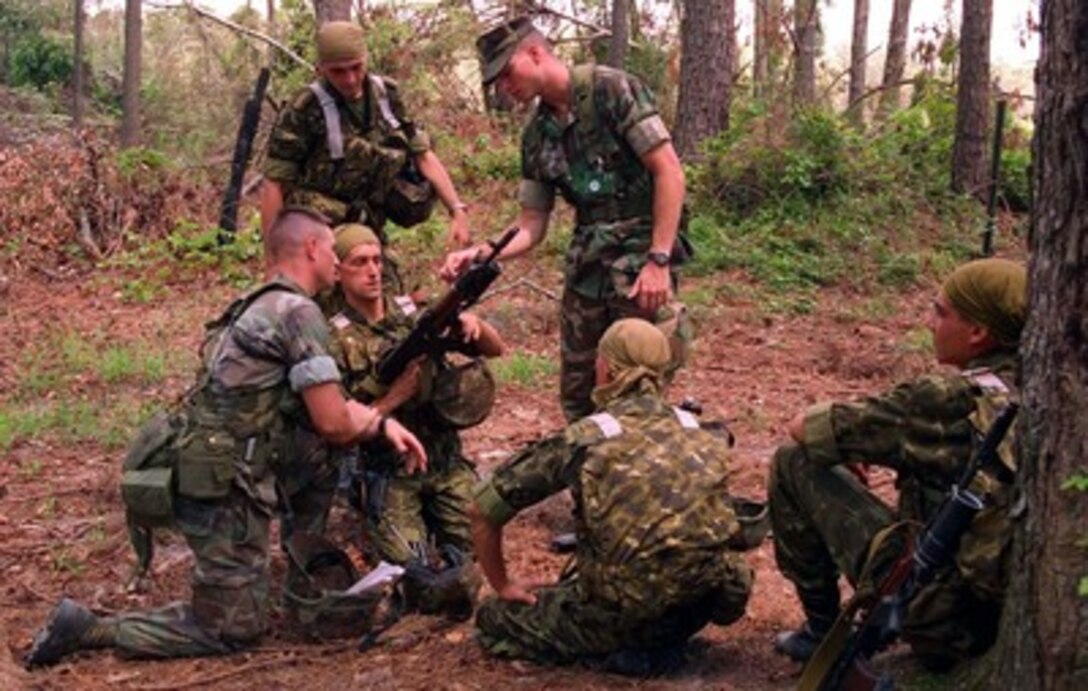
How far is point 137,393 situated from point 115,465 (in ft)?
5.32

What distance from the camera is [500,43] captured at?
17.1 feet

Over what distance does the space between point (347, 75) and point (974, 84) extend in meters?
8.23

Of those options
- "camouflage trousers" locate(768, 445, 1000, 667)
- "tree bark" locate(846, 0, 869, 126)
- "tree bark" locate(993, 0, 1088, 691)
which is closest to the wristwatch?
"camouflage trousers" locate(768, 445, 1000, 667)

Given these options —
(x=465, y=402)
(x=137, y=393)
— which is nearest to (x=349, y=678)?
(x=465, y=402)

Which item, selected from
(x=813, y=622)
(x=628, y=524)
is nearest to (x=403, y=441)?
(x=628, y=524)

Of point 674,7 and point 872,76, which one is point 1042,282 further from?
point 872,76

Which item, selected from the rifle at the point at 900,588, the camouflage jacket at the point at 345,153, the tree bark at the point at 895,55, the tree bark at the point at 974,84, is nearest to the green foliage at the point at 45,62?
the tree bark at the point at 895,55

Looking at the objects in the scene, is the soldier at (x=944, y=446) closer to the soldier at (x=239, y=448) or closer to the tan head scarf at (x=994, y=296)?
the tan head scarf at (x=994, y=296)

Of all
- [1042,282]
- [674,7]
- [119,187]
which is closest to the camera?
[1042,282]

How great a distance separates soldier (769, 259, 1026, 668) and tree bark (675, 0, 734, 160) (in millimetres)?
9168

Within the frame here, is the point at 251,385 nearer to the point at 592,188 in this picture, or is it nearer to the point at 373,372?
the point at 373,372

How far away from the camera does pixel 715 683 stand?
410 centimetres

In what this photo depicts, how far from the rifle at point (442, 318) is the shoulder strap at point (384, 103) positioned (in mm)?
1325

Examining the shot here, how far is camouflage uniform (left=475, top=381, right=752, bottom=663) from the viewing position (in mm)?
3957
